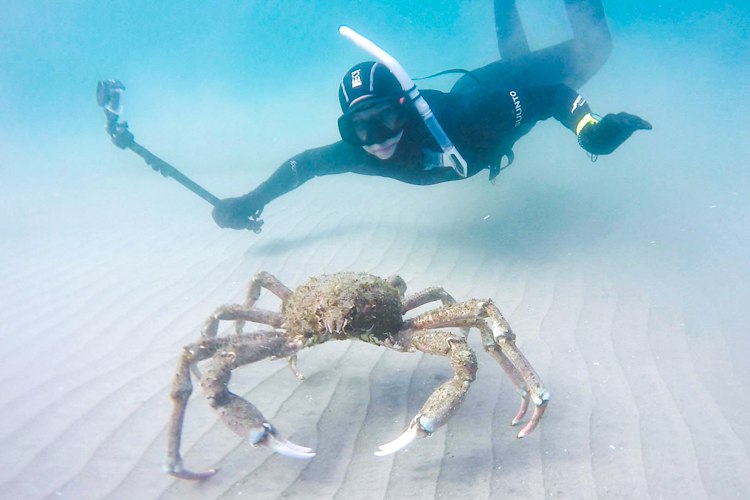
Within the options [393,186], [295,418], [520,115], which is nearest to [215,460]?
[295,418]

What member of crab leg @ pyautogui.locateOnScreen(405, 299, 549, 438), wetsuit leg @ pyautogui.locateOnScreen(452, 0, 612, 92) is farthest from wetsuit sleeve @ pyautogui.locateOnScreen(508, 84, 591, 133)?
crab leg @ pyautogui.locateOnScreen(405, 299, 549, 438)

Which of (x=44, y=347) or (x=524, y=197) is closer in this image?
(x=44, y=347)

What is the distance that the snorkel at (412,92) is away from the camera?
4.88m

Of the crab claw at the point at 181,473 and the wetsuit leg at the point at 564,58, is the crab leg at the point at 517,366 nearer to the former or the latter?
the crab claw at the point at 181,473

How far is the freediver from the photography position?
496cm

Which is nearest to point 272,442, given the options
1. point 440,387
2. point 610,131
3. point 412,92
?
point 440,387

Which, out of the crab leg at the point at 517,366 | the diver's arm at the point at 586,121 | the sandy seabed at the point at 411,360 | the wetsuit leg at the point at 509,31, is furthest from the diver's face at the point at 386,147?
the wetsuit leg at the point at 509,31

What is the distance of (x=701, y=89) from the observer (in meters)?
18.8

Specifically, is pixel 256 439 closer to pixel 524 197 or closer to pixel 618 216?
pixel 618 216

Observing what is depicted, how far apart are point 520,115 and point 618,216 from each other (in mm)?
2767

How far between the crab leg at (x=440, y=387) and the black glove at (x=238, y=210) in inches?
181

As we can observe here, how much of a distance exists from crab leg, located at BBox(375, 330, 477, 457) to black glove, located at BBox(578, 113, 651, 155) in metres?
3.64

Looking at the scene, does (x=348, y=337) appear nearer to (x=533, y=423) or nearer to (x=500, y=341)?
(x=500, y=341)

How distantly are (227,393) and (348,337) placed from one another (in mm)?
783
